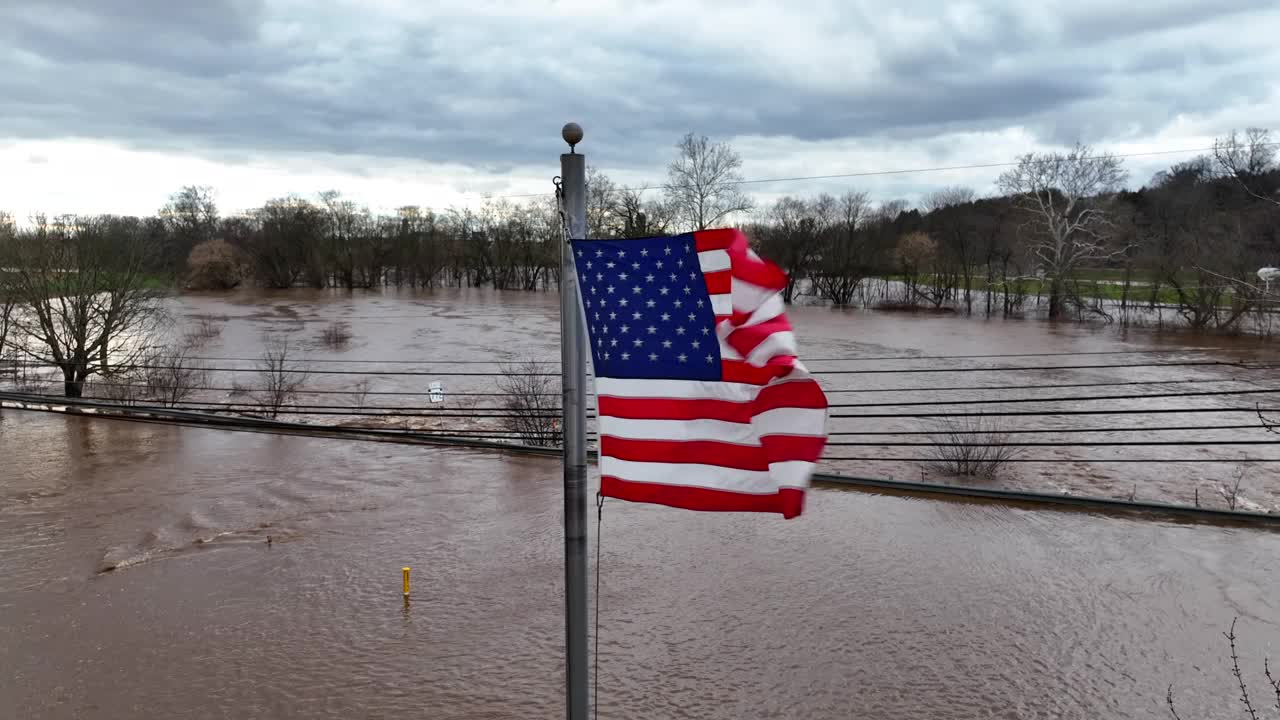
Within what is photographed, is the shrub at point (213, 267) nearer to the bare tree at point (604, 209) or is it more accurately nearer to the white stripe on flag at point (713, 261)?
the bare tree at point (604, 209)

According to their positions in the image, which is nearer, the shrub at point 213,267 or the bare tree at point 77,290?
the bare tree at point 77,290

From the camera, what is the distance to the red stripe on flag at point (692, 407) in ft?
17.8

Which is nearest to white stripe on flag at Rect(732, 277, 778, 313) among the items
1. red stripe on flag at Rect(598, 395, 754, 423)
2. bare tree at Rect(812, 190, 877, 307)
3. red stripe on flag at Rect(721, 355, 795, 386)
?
red stripe on flag at Rect(721, 355, 795, 386)

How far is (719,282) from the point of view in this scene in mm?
5402

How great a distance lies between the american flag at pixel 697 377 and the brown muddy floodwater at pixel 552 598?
6724 mm

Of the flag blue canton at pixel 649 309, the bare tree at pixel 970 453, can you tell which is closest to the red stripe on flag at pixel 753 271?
the flag blue canton at pixel 649 309

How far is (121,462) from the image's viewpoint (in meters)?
23.5

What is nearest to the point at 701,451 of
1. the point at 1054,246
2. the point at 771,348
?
the point at 771,348

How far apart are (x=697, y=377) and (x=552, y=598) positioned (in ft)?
32.3

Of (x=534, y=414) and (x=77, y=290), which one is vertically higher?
→ (x=77, y=290)

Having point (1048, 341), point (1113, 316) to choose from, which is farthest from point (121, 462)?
point (1113, 316)

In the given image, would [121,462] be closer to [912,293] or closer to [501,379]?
[501,379]

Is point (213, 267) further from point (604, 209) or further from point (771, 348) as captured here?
point (771, 348)

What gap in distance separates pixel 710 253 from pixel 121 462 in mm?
23264
